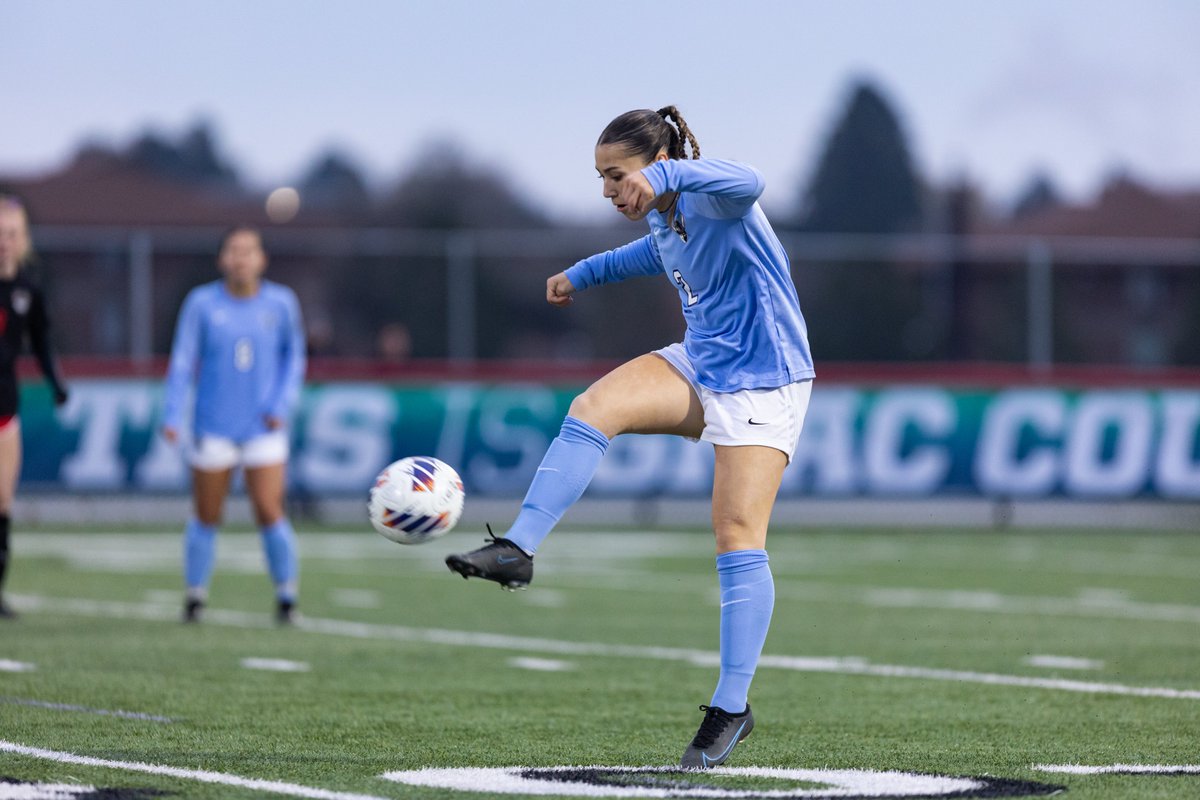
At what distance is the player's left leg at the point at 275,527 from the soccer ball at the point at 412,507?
5276mm

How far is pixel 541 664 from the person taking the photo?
30.6 feet

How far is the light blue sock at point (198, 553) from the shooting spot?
37.7ft

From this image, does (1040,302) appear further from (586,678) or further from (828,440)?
(586,678)

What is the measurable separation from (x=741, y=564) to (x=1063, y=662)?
379 cm

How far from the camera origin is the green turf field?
5883mm

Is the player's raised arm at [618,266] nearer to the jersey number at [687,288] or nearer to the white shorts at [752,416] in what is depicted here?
the jersey number at [687,288]

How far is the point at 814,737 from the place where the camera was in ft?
22.0

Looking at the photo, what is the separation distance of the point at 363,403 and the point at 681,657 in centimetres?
1142

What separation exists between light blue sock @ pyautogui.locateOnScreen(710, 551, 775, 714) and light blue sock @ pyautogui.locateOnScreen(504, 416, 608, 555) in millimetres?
526

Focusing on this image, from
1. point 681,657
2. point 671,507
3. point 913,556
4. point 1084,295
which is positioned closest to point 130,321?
point 671,507

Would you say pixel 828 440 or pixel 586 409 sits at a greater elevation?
pixel 586 409

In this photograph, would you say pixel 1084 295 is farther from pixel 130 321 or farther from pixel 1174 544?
pixel 130 321

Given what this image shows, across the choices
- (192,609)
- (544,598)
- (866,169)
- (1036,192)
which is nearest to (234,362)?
(192,609)

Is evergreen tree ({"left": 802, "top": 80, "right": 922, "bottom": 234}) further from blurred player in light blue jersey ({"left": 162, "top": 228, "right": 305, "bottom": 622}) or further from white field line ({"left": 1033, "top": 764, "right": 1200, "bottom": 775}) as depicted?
white field line ({"left": 1033, "top": 764, "right": 1200, "bottom": 775})
